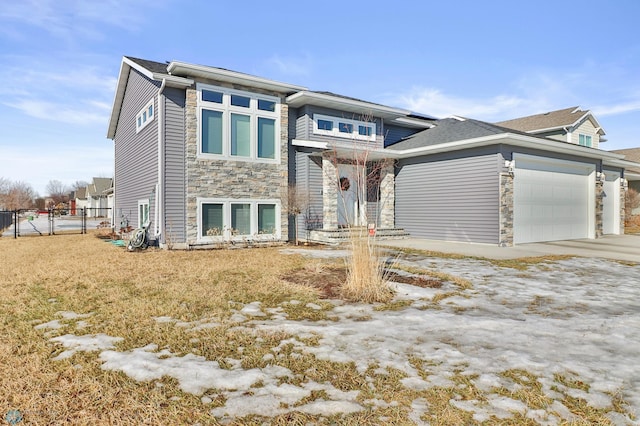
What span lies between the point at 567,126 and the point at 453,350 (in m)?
22.5

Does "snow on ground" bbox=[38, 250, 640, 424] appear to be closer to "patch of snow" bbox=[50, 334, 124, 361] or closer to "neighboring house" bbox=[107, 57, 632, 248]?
"patch of snow" bbox=[50, 334, 124, 361]

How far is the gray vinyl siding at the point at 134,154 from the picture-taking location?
11.6 meters

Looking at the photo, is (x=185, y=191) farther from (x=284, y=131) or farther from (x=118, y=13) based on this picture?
(x=118, y=13)

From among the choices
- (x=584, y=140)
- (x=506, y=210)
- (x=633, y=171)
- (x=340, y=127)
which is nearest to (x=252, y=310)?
(x=506, y=210)

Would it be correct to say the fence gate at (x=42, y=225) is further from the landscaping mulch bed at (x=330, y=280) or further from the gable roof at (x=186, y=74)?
the landscaping mulch bed at (x=330, y=280)

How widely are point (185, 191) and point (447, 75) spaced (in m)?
11.9

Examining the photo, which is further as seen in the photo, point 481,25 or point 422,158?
A: point 422,158

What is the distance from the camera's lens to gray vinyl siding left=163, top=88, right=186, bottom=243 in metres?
10.4

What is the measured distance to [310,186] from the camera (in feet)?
41.3

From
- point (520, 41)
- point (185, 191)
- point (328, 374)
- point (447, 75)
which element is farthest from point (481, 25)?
point (328, 374)

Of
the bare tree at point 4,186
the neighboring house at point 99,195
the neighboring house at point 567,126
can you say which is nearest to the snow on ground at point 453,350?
the neighboring house at point 567,126

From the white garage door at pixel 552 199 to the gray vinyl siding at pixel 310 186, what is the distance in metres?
6.78

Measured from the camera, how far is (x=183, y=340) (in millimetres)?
3207

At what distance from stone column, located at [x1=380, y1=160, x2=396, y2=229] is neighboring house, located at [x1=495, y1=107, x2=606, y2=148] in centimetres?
1283
